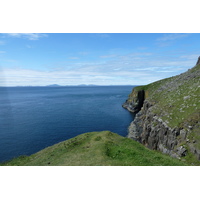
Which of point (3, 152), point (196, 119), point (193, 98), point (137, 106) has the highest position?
point (193, 98)

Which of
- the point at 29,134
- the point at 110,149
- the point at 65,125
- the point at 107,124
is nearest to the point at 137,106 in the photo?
the point at 107,124

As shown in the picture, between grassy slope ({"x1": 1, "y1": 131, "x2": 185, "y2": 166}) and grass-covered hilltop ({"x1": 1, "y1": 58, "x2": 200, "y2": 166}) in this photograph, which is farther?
grass-covered hilltop ({"x1": 1, "y1": 58, "x2": 200, "y2": 166})

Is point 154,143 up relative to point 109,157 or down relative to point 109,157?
down

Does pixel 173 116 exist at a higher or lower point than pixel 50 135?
higher

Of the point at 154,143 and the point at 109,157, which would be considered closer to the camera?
the point at 109,157

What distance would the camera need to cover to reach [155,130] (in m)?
44.1

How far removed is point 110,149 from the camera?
22.7 meters

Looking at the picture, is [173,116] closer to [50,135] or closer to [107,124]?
[107,124]

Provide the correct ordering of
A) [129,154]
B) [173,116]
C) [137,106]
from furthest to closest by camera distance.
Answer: [137,106] < [173,116] < [129,154]

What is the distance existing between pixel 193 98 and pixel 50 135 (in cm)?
5608

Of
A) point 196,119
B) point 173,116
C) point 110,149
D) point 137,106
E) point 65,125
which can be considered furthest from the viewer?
point 137,106

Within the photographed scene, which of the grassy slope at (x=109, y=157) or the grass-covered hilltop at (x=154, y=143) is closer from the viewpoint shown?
the grassy slope at (x=109, y=157)

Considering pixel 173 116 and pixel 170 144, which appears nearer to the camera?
pixel 170 144

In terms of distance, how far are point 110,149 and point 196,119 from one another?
2394cm
